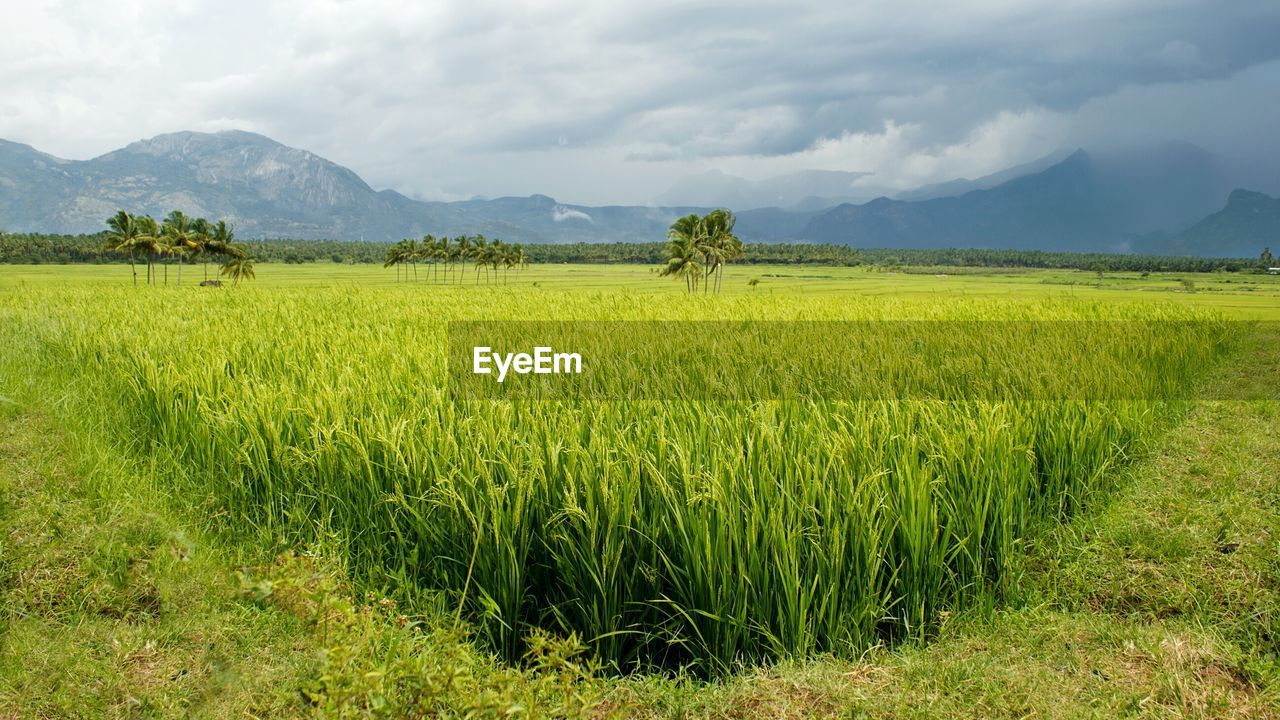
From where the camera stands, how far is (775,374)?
303 inches

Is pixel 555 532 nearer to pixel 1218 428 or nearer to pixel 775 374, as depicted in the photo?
pixel 775 374

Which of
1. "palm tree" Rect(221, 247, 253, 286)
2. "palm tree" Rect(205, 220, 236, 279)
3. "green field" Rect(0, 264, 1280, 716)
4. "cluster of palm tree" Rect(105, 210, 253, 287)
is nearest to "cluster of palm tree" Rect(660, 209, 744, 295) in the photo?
"cluster of palm tree" Rect(105, 210, 253, 287)

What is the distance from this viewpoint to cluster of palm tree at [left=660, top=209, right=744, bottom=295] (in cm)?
5450

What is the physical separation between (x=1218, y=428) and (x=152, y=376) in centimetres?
1122

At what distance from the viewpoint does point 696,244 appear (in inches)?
2180

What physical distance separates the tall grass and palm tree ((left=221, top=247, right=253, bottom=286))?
71291 millimetres

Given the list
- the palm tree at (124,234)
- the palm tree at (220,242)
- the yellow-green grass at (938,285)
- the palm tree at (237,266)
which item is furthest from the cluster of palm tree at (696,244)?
the palm tree at (124,234)

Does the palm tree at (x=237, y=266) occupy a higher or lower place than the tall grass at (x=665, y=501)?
higher

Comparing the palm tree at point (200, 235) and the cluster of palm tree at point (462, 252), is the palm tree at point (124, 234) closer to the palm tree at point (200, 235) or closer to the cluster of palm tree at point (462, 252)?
the palm tree at point (200, 235)

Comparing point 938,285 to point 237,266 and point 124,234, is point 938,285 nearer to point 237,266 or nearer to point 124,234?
point 237,266

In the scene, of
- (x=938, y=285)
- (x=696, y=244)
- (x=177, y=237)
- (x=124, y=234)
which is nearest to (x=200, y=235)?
(x=177, y=237)

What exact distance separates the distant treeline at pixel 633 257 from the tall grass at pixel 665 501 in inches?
4170

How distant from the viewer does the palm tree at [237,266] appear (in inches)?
2660

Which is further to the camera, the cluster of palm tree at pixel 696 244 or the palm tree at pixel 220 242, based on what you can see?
the palm tree at pixel 220 242
